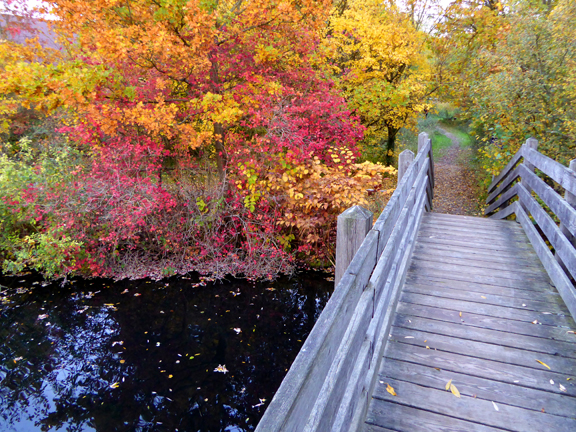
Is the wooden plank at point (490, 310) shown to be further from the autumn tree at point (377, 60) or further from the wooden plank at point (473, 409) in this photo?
the autumn tree at point (377, 60)

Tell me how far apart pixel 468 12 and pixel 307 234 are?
11421 mm

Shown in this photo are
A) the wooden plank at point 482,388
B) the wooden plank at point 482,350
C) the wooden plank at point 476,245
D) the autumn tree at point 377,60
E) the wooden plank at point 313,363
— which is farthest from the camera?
the autumn tree at point 377,60

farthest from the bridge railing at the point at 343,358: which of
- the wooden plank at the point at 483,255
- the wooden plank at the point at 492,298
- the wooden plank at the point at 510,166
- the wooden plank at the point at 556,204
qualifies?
the wooden plank at the point at 510,166

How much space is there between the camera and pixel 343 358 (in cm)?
158

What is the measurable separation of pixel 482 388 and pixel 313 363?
1.94 meters

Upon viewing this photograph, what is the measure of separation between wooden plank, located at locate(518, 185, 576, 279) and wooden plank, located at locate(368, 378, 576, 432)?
4.94ft

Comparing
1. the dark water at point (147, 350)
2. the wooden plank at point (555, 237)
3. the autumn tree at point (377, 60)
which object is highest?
the autumn tree at point (377, 60)

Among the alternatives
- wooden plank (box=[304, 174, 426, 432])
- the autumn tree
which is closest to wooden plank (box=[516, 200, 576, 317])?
wooden plank (box=[304, 174, 426, 432])

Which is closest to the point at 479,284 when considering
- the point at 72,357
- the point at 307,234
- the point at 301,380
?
the point at 301,380

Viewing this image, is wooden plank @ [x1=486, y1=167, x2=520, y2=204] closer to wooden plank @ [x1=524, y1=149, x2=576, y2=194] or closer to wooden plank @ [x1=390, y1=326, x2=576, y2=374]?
wooden plank @ [x1=524, y1=149, x2=576, y2=194]

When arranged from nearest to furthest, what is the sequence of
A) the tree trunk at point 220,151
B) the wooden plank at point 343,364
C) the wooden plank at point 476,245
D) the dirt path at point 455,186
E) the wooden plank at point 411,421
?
the wooden plank at point 343,364 → the wooden plank at point 411,421 → the wooden plank at point 476,245 → the tree trunk at point 220,151 → the dirt path at point 455,186

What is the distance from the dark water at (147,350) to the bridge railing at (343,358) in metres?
3.44

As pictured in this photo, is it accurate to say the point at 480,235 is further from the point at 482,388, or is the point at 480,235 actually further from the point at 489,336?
the point at 482,388

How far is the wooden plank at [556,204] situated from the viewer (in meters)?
3.55
